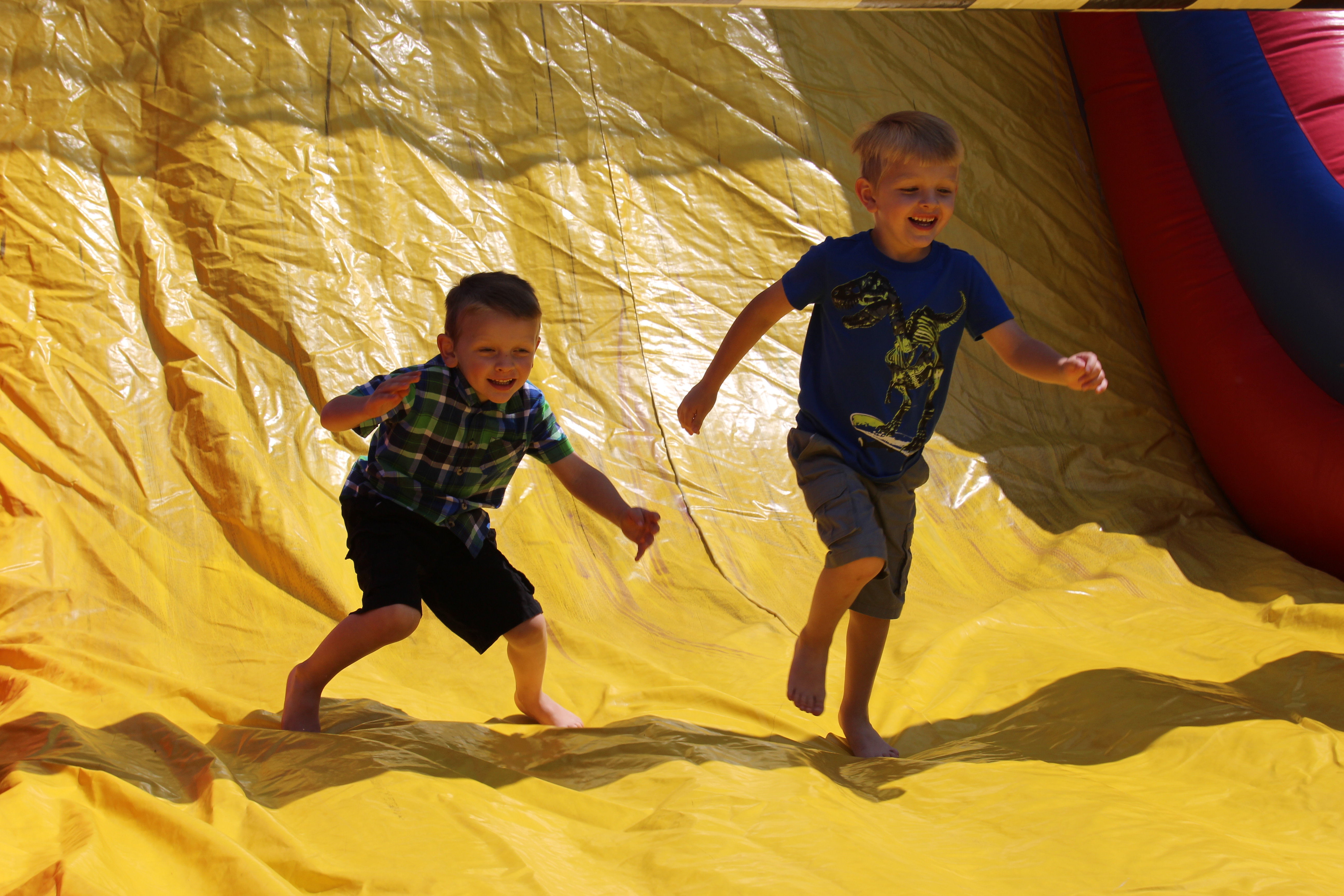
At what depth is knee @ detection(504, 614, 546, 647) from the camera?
1.67 meters

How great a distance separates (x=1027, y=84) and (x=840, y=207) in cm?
95

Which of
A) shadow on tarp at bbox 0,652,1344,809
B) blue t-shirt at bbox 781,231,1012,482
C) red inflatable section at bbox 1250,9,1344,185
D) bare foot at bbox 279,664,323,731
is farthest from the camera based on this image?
red inflatable section at bbox 1250,9,1344,185

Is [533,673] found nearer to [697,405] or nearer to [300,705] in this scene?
[300,705]

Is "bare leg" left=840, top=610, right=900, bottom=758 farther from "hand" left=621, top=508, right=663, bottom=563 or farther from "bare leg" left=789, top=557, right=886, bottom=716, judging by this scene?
"hand" left=621, top=508, right=663, bottom=563

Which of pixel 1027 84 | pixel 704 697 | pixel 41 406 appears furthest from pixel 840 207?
pixel 41 406

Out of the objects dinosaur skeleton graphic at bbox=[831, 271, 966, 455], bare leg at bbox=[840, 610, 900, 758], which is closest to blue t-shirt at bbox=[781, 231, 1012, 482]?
dinosaur skeleton graphic at bbox=[831, 271, 966, 455]

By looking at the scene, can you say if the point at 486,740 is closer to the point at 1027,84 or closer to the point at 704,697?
the point at 704,697

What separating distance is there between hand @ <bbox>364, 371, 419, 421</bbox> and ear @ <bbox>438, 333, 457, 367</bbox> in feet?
0.43

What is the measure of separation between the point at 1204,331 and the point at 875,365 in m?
1.88

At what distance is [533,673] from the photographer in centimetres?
170

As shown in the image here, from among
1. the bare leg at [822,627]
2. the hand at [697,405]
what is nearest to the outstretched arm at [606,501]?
the hand at [697,405]

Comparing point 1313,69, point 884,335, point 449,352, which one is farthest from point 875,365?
point 1313,69

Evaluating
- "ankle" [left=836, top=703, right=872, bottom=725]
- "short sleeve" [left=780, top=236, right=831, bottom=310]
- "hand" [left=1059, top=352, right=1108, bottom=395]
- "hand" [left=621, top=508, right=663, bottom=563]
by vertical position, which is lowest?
"ankle" [left=836, top=703, right=872, bottom=725]

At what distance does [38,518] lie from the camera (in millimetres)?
2094
